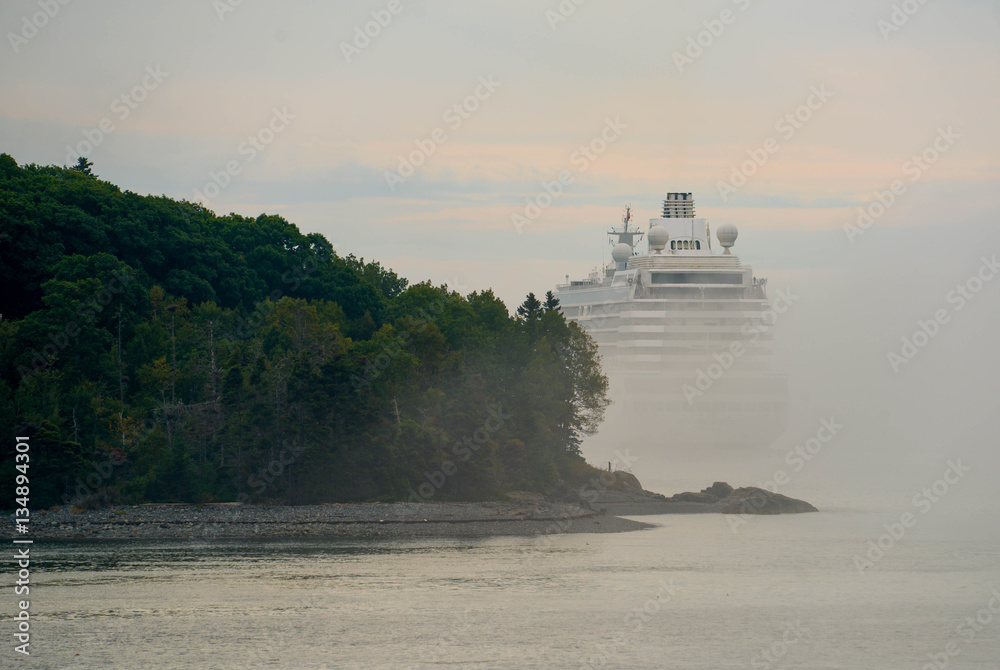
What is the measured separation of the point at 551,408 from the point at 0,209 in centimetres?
3796

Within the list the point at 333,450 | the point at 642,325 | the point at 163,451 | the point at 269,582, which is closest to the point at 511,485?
the point at 333,450

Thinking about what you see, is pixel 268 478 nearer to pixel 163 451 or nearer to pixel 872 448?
pixel 163 451

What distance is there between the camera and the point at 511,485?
74.9m

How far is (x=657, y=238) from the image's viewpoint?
12681 cm

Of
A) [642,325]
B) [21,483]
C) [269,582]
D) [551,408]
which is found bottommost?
[269,582]
